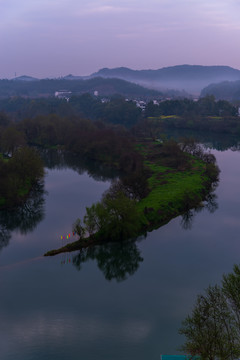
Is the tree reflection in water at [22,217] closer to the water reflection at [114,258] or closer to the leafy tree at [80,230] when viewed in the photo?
the leafy tree at [80,230]

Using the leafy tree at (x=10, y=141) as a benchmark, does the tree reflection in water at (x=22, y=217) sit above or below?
below

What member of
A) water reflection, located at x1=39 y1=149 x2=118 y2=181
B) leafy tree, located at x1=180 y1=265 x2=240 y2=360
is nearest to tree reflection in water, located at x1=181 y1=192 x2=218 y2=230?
water reflection, located at x1=39 y1=149 x2=118 y2=181

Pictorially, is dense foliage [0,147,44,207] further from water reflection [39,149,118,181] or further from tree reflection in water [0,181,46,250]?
water reflection [39,149,118,181]

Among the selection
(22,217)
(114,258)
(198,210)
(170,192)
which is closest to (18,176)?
(22,217)

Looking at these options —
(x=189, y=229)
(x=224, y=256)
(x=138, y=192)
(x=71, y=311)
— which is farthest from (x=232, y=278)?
(x=138, y=192)

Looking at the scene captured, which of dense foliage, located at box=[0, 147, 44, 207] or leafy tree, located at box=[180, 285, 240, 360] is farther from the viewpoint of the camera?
dense foliage, located at box=[0, 147, 44, 207]

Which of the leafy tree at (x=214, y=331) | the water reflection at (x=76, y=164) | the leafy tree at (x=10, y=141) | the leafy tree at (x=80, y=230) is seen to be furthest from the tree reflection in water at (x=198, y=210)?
the leafy tree at (x=10, y=141)
